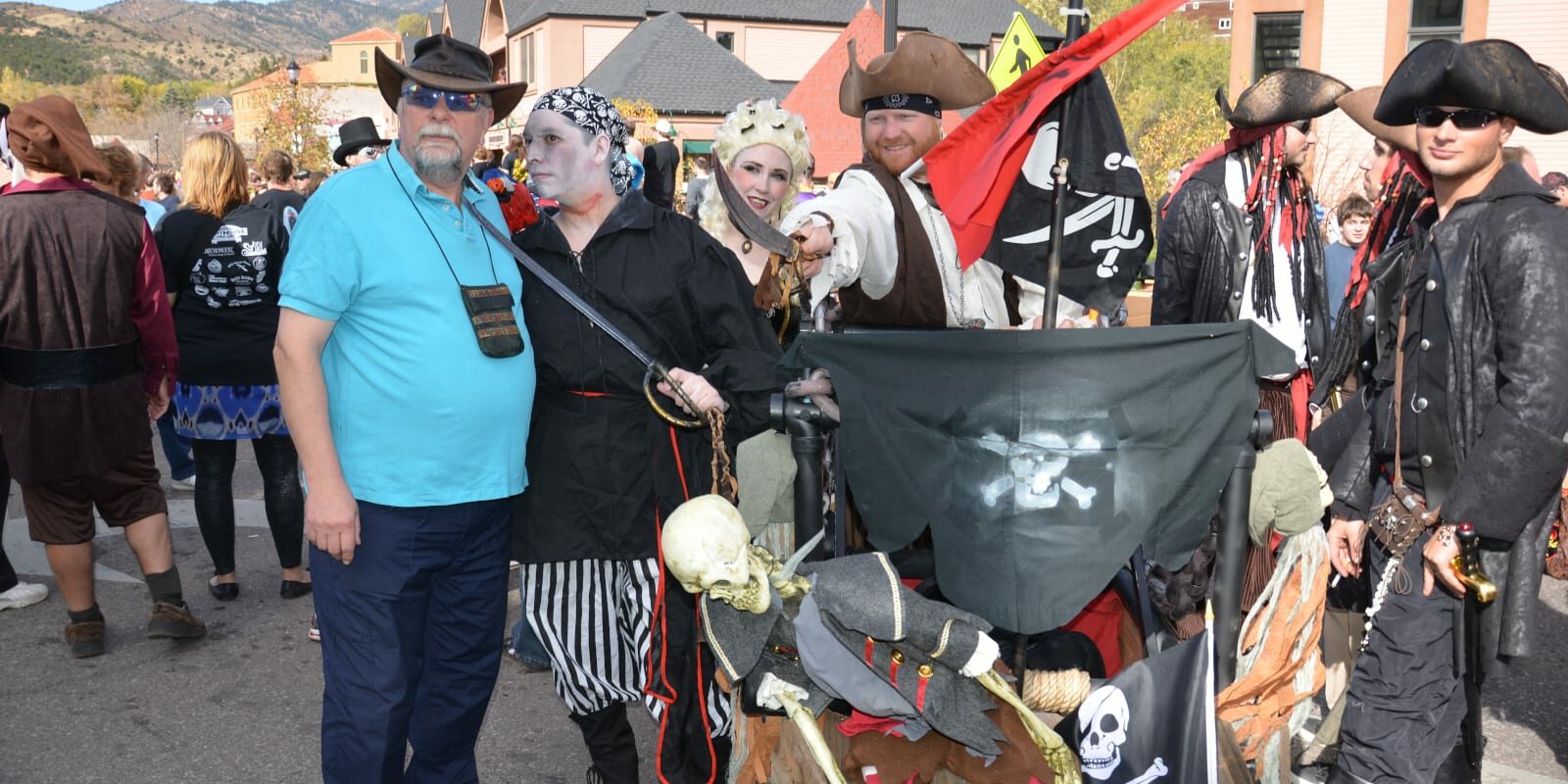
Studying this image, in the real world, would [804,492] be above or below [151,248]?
below

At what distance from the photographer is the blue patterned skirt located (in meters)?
5.50

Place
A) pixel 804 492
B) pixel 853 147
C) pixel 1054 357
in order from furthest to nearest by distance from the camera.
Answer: pixel 853 147 < pixel 804 492 < pixel 1054 357

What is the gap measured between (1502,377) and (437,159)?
2792 mm

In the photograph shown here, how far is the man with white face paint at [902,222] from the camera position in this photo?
3.15 m

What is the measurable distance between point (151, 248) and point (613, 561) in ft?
9.34

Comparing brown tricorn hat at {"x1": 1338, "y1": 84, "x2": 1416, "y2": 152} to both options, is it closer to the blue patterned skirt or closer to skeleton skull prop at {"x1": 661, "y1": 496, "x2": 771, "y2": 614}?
skeleton skull prop at {"x1": 661, "y1": 496, "x2": 771, "y2": 614}

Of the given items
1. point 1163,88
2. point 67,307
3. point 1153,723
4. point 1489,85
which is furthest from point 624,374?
point 1163,88

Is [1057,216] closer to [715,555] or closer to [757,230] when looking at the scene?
[757,230]

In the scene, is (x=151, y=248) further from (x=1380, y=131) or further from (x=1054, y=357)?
(x=1380, y=131)

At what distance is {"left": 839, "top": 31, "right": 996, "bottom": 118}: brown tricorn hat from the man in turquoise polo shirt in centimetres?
126

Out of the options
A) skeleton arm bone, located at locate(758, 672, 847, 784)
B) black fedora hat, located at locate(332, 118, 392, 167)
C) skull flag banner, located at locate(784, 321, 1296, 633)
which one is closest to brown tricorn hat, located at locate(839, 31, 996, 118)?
skull flag banner, located at locate(784, 321, 1296, 633)

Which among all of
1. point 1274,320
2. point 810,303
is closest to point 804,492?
point 810,303

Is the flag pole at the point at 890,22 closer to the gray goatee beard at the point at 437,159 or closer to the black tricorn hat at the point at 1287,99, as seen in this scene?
the black tricorn hat at the point at 1287,99

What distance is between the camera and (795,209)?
3102 millimetres
